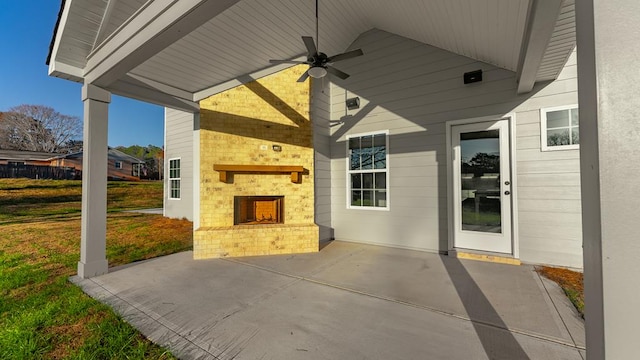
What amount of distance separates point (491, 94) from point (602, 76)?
12.4ft

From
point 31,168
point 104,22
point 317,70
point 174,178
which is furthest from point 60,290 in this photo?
point 31,168

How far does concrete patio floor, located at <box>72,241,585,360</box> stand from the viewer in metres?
1.93

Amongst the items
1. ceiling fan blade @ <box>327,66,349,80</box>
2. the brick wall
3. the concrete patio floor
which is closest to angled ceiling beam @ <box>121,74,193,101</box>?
the brick wall

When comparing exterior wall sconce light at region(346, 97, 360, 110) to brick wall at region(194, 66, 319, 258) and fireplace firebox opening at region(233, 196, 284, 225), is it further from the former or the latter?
fireplace firebox opening at region(233, 196, 284, 225)

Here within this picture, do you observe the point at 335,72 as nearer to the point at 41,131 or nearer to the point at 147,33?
the point at 147,33

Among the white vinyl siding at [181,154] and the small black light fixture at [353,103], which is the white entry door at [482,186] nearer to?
the small black light fixture at [353,103]

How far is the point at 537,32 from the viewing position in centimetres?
227

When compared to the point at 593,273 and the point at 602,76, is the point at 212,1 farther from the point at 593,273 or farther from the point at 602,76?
the point at 593,273

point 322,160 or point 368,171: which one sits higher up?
point 322,160

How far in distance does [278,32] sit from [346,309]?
4069 mm

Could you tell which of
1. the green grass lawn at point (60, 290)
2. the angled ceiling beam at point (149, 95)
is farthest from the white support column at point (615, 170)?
the angled ceiling beam at point (149, 95)

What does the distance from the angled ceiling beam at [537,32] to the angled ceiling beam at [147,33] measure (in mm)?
2419

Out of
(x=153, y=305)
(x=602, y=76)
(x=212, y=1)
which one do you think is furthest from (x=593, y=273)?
(x=153, y=305)

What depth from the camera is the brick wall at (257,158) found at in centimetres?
439
